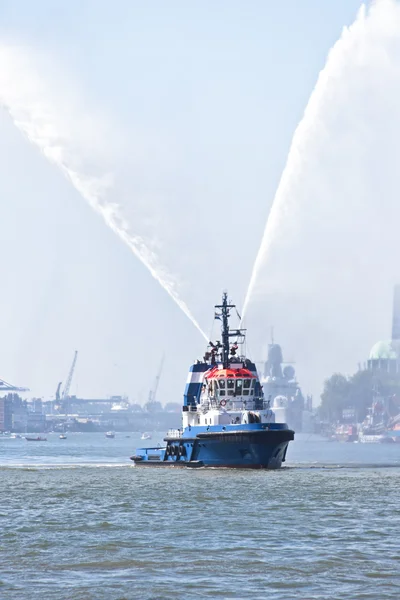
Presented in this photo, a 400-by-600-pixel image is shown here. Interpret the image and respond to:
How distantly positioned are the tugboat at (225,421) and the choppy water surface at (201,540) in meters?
12.1

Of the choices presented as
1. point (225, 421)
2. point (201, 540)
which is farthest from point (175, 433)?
point (201, 540)

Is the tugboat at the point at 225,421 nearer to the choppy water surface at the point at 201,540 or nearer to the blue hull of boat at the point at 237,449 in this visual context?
the blue hull of boat at the point at 237,449

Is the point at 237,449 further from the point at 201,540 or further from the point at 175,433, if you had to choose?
the point at 201,540

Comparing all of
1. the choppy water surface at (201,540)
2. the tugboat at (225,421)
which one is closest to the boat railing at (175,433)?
the tugboat at (225,421)

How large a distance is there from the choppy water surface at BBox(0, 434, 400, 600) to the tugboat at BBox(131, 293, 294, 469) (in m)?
12.1

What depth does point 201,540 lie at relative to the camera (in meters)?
50.5

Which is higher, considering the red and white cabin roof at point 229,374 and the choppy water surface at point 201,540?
the red and white cabin roof at point 229,374

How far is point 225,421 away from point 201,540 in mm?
49387

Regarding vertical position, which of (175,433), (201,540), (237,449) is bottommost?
(201,540)

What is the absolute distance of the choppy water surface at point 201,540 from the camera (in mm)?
39312

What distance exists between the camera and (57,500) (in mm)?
71625

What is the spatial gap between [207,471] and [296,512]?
34.7 m

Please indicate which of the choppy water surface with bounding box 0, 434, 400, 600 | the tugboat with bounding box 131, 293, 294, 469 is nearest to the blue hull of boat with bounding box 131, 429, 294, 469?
the tugboat with bounding box 131, 293, 294, 469

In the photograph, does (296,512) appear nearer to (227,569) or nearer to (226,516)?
(226,516)
